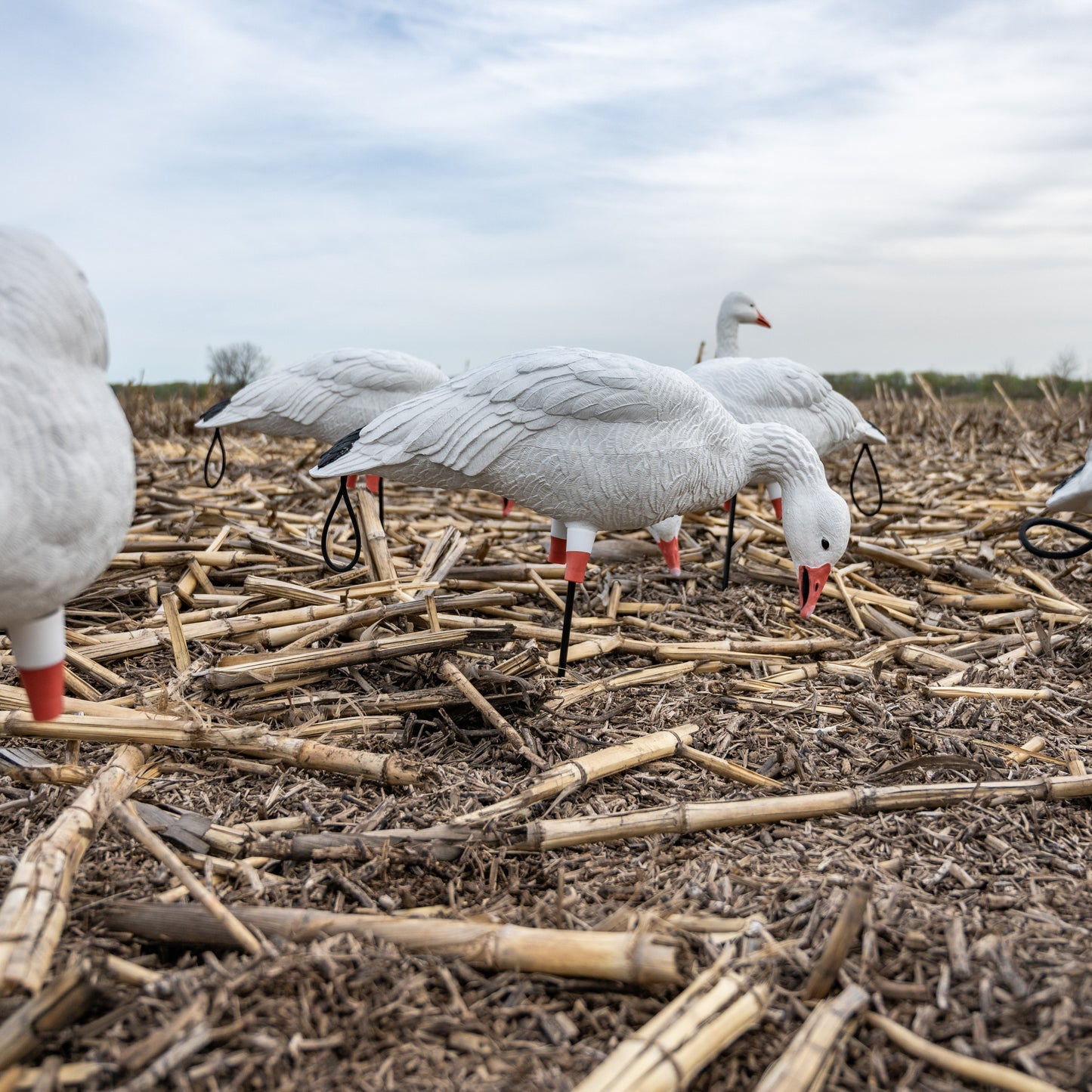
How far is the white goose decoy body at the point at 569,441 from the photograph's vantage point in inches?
135

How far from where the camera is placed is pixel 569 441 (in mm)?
3439

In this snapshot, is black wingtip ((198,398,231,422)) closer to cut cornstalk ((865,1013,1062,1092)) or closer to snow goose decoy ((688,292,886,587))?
snow goose decoy ((688,292,886,587))

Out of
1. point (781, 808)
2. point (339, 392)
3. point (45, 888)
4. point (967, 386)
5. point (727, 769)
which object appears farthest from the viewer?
point (967, 386)

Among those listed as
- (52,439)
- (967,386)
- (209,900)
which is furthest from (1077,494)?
(967,386)

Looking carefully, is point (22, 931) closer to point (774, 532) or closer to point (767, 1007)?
point (767, 1007)

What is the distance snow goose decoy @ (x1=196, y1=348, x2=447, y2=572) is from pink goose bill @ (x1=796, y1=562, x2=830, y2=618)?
237cm

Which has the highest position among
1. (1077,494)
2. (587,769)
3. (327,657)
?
(1077,494)

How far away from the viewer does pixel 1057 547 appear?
6203 mm

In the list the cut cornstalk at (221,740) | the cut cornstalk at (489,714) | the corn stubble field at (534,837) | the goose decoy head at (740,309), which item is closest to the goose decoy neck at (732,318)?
the goose decoy head at (740,309)

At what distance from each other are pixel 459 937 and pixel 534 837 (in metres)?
0.53

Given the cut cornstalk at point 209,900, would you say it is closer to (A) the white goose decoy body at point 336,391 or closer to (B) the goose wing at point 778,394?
(A) the white goose decoy body at point 336,391

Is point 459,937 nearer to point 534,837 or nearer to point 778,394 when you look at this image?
point 534,837

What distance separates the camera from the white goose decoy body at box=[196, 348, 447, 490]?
17.0 feet

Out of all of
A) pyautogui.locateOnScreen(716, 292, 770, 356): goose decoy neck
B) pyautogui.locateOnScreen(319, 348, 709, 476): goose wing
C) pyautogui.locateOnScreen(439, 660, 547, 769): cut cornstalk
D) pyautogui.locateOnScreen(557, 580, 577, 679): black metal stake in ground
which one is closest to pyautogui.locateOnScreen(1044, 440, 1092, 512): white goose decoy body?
pyautogui.locateOnScreen(319, 348, 709, 476): goose wing
